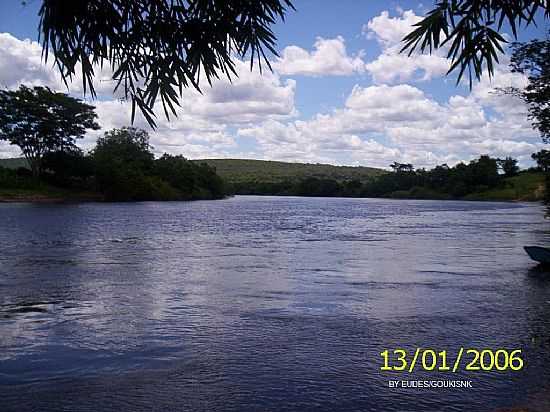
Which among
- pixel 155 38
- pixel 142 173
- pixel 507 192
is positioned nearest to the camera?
pixel 155 38

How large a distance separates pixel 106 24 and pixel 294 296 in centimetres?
1139

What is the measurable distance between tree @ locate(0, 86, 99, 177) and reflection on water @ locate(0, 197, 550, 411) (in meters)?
64.9

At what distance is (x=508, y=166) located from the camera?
16650cm

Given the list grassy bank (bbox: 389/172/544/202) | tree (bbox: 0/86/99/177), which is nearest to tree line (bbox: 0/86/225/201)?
tree (bbox: 0/86/99/177)

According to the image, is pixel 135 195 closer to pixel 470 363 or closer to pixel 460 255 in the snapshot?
pixel 460 255

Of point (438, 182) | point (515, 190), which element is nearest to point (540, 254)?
point (515, 190)

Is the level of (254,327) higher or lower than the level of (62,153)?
lower

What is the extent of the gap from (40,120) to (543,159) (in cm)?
7471

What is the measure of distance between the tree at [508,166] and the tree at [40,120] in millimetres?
118793

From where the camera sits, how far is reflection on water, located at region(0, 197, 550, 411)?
820 cm

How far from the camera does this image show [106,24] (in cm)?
528

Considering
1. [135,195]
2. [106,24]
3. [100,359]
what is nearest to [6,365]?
[100,359]

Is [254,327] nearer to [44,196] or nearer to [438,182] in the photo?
[44,196]

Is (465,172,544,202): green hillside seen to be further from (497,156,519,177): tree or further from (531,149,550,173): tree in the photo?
(531,149,550,173): tree
